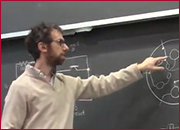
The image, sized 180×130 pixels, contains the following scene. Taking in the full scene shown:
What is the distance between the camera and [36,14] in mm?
2025

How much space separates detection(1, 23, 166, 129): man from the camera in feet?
5.25

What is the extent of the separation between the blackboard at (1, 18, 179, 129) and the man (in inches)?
3.1

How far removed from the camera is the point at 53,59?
168 cm

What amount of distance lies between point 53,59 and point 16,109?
29 centimetres

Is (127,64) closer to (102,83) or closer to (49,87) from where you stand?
(102,83)

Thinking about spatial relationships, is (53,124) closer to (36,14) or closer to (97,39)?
(97,39)

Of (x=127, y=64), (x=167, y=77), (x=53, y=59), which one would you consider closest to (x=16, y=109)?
(x=53, y=59)

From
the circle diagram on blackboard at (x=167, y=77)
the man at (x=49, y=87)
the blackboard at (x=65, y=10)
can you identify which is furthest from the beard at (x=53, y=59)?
the circle diagram on blackboard at (x=167, y=77)

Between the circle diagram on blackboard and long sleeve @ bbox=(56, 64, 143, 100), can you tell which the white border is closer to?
the circle diagram on blackboard

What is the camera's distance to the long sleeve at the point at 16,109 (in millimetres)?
1588

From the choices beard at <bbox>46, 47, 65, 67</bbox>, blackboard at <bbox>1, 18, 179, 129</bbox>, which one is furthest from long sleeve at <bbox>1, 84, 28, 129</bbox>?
blackboard at <bbox>1, 18, 179, 129</bbox>

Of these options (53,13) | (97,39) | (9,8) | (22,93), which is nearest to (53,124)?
(22,93)

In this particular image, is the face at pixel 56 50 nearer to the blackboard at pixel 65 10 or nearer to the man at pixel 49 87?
the man at pixel 49 87

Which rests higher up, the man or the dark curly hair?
the dark curly hair
